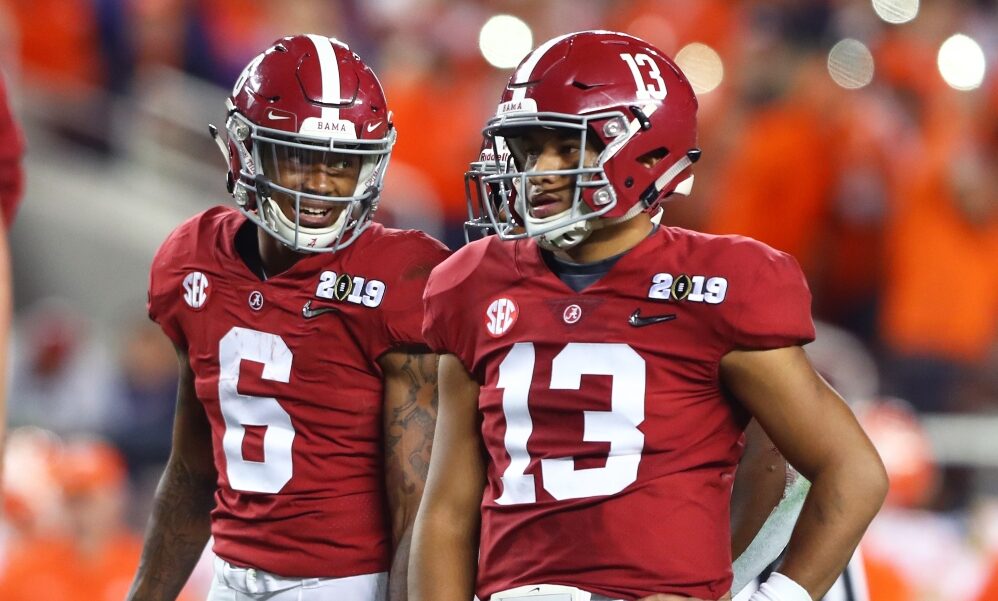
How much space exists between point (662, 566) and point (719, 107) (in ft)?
16.2

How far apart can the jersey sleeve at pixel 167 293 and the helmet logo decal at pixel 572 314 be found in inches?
37.7

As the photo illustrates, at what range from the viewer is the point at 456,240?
760 cm

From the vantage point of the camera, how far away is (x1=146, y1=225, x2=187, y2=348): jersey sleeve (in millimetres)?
3195

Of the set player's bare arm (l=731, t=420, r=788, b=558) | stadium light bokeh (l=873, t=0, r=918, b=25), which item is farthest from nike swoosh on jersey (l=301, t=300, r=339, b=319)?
stadium light bokeh (l=873, t=0, r=918, b=25)

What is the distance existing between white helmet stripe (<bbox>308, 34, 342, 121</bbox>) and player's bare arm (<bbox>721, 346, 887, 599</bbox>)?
0.97m

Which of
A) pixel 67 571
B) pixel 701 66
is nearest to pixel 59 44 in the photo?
pixel 701 66

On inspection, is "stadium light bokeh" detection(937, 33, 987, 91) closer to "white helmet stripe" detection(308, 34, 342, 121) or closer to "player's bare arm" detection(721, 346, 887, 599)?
"white helmet stripe" detection(308, 34, 342, 121)

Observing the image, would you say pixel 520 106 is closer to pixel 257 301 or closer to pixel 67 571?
pixel 257 301

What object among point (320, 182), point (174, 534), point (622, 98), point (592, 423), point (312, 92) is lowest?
point (174, 534)

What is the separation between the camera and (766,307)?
2439mm

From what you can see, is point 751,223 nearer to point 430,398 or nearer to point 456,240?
point 456,240

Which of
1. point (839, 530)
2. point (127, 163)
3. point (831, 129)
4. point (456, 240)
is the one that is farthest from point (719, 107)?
point (839, 530)

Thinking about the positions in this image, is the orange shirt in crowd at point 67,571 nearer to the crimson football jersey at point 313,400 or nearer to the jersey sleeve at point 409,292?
the crimson football jersey at point 313,400

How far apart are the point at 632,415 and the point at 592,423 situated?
0.07 metres
